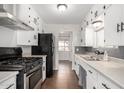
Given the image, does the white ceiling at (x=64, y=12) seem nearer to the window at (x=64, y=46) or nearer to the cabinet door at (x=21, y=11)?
the cabinet door at (x=21, y=11)

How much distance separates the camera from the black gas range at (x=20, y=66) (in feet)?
6.31

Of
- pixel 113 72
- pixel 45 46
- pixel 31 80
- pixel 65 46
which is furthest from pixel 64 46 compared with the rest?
pixel 113 72

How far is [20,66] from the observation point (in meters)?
2.04

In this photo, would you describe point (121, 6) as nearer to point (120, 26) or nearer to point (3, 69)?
point (120, 26)

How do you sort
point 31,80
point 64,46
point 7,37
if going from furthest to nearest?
1. point 64,46
2. point 7,37
3. point 31,80

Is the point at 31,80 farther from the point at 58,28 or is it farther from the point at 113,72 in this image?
the point at 58,28

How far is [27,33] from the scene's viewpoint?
152 inches

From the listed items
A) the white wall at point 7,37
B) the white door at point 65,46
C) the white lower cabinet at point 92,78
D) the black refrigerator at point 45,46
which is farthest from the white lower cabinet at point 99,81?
the white door at point 65,46

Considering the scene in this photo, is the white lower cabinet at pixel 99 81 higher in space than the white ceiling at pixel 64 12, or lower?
lower
